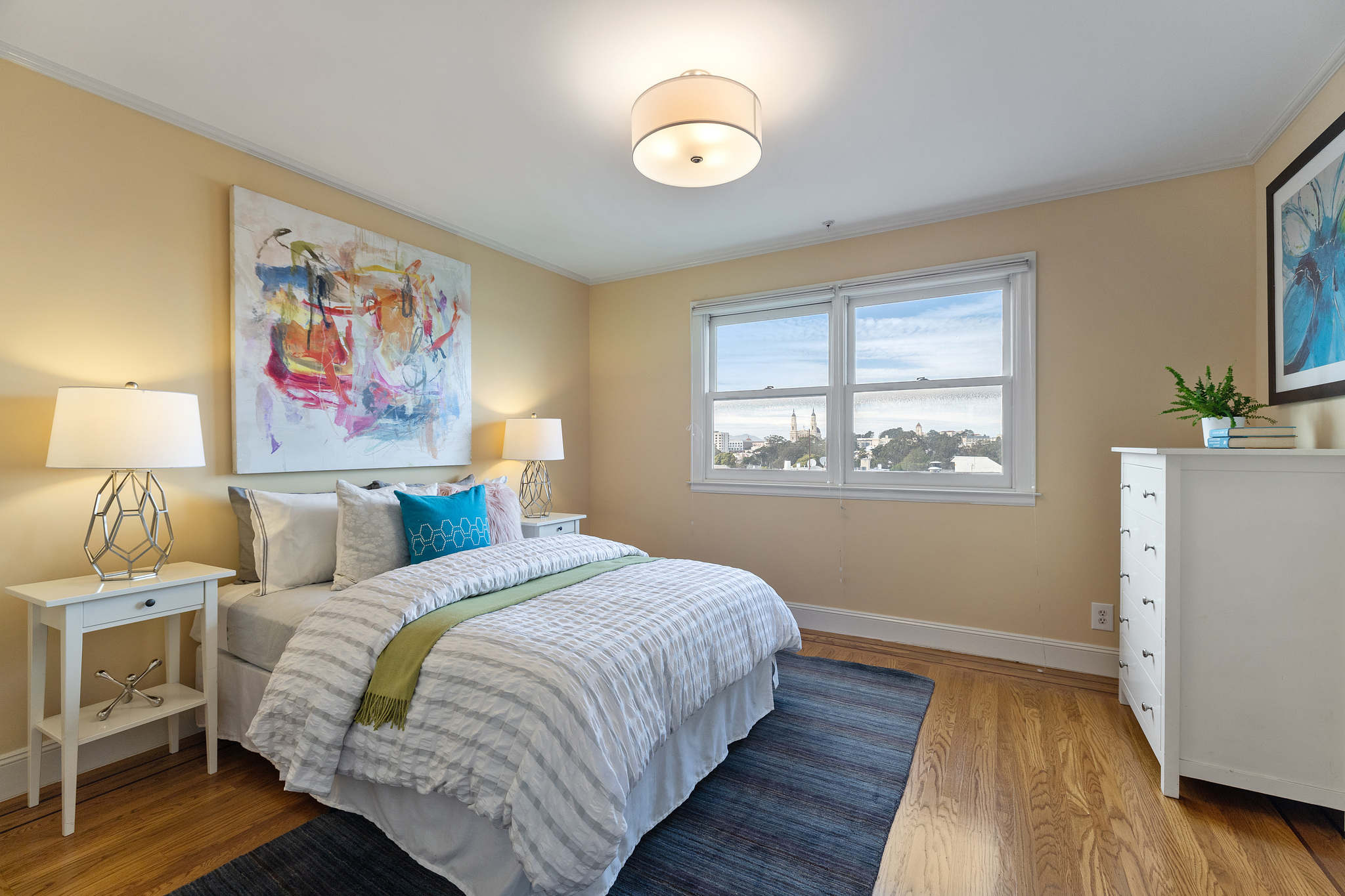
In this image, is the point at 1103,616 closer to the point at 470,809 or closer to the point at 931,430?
the point at 931,430

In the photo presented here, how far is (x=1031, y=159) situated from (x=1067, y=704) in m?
2.49

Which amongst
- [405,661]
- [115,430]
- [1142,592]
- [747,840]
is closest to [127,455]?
[115,430]

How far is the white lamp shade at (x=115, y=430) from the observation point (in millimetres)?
1920

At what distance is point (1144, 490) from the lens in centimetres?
234

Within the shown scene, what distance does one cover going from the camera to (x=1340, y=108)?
2.08 metres

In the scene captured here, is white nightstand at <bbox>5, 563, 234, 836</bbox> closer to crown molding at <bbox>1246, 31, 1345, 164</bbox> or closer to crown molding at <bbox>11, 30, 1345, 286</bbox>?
crown molding at <bbox>11, 30, 1345, 286</bbox>

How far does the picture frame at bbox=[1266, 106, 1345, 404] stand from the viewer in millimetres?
2078

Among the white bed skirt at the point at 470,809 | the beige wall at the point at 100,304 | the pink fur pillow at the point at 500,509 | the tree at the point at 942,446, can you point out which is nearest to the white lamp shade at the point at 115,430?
the beige wall at the point at 100,304

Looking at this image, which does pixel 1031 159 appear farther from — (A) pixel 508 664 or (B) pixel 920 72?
(A) pixel 508 664

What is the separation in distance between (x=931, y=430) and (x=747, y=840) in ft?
8.21

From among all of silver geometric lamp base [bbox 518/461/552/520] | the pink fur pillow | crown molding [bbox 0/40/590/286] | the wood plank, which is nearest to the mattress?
the pink fur pillow

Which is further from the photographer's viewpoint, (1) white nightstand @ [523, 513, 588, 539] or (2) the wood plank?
(1) white nightstand @ [523, 513, 588, 539]

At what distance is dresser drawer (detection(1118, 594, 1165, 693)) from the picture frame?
1006mm

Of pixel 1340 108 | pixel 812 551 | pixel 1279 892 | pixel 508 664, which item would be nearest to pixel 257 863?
pixel 508 664
